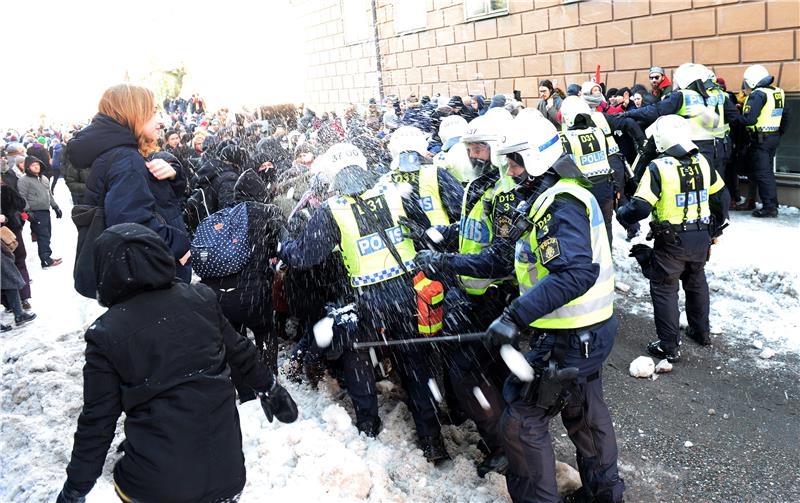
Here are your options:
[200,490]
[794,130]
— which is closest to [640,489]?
[200,490]

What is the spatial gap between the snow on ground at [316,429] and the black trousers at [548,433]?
0.41 meters

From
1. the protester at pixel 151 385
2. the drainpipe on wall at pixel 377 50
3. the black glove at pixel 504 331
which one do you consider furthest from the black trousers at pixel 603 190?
the drainpipe on wall at pixel 377 50

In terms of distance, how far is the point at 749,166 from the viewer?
29.9ft

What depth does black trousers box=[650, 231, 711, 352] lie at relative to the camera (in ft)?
17.9

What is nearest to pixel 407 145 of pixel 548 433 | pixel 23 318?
pixel 548 433

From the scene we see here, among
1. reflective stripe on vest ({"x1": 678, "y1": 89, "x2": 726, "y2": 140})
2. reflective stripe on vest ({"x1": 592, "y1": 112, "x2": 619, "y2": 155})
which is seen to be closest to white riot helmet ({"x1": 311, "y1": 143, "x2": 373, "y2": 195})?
reflective stripe on vest ({"x1": 592, "y1": 112, "x2": 619, "y2": 155})

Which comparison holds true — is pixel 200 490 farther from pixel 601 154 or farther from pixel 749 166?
pixel 749 166

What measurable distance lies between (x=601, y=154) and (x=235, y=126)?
29.7 ft

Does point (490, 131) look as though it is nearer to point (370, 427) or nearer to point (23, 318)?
point (370, 427)

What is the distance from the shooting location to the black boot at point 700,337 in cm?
586

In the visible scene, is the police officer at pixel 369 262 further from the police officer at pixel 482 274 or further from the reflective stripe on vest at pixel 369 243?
the police officer at pixel 482 274

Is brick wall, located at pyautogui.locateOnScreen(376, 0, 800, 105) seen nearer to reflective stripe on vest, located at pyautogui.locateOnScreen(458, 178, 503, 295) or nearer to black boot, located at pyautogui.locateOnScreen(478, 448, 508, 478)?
reflective stripe on vest, located at pyautogui.locateOnScreen(458, 178, 503, 295)

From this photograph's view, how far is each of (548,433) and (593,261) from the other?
955 mm

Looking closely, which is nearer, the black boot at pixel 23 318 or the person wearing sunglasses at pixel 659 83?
the black boot at pixel 23 318
